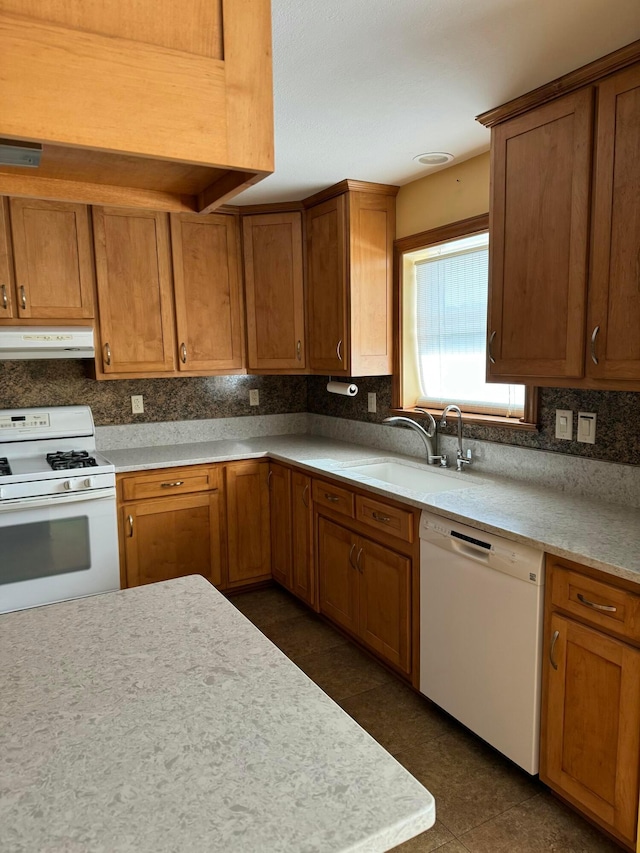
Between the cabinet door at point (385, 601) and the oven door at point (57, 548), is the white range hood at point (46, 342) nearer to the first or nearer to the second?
the oven door at point (57, 548)

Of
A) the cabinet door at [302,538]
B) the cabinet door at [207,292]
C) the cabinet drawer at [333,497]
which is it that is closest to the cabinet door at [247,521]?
the cabinet door at [302,538]

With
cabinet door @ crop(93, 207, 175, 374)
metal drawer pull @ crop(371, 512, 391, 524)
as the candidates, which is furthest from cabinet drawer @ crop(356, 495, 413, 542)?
cabinet door @ crop(93, 207, 175, 374)

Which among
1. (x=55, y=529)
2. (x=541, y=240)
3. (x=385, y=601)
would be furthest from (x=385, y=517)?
(x=55, y=529)

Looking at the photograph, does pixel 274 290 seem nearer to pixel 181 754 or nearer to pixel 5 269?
pixel 5 269

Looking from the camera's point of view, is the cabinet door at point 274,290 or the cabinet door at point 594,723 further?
the cabinet door at point 274,290

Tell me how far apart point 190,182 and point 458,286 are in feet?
7.63

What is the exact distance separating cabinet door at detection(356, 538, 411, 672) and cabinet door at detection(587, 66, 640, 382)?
3.71 feet

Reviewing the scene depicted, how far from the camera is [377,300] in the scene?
3389 mm

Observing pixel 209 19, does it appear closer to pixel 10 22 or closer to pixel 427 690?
pixel 10 22

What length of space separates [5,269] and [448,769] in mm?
2954

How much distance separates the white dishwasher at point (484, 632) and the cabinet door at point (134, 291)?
75.3 inches

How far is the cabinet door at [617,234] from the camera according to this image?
1.81 m

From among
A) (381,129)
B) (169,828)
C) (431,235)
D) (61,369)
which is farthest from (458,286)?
(169,828)

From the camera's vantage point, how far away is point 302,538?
335 cm
